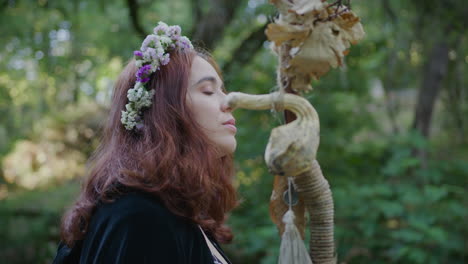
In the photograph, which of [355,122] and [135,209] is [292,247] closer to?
[135,209]

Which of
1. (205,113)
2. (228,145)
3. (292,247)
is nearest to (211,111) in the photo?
(205,113)

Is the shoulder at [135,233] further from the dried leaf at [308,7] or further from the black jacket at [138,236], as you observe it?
the dried leaf at [308,7]

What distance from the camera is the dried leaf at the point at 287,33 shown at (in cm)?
116

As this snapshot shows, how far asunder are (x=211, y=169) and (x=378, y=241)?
8.77ft

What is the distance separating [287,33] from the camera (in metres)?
1.17

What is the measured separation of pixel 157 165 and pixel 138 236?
23 centimetres

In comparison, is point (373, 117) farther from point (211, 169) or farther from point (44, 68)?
point (44, 68)

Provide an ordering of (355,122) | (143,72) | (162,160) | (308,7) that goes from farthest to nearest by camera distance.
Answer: (355,122) < (143,72) < (162,160) < (308,7)

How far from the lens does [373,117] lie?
4.82 meters

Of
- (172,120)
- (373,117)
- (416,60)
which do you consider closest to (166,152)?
(172,120)

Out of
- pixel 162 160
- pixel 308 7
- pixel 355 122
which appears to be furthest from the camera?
pixel 355 122

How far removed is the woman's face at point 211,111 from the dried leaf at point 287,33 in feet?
1.04

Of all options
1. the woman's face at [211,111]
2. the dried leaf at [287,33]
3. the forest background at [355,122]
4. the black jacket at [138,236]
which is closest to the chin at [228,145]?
the woman's face at [211,111]

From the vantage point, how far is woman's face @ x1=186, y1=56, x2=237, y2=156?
141cm
